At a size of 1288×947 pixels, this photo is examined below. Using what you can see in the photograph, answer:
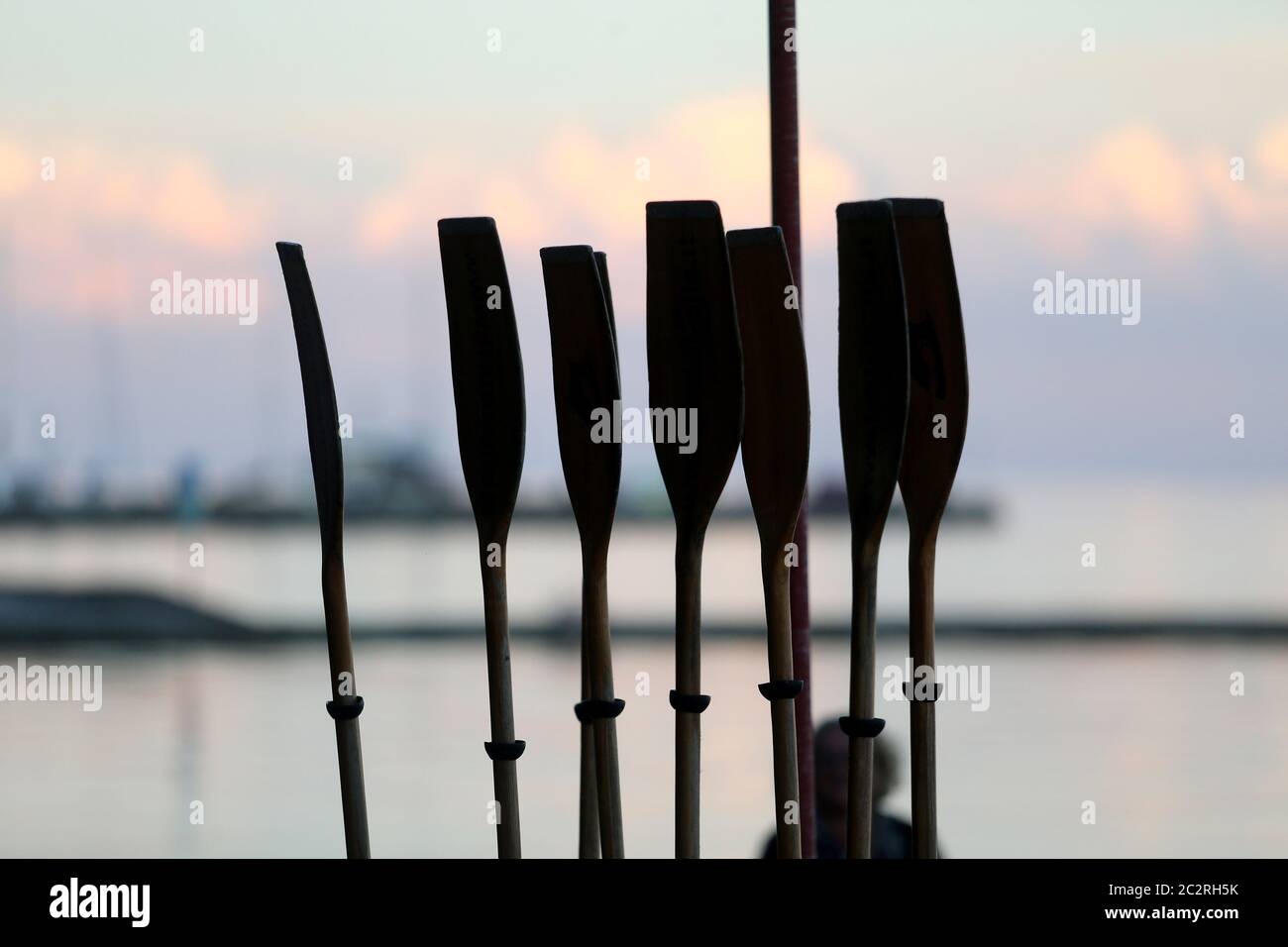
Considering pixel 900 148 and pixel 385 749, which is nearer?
pixel 900 148

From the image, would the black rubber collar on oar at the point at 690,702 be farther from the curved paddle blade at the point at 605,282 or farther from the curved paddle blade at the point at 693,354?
the curved paddle blade at the point at 605,282

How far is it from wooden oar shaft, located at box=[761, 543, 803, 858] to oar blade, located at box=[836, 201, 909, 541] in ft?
0.22

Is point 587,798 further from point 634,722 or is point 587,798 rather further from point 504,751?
point 634,722

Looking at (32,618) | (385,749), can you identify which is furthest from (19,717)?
(32,618)

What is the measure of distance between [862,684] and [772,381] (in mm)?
220

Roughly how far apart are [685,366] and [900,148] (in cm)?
89

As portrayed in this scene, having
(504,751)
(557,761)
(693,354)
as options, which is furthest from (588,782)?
(557,761)

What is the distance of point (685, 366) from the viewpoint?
2.99 ft

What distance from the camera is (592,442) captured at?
0.93 m

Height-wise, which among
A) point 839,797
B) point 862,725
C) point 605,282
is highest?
point 605,282
